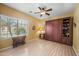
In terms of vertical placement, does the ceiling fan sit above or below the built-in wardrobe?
above

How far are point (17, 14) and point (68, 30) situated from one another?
1.44 m

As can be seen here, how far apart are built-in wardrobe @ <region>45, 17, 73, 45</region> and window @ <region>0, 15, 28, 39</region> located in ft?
2.53

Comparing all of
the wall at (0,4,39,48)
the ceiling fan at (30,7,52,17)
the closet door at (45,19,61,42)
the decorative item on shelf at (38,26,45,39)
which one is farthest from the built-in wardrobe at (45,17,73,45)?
the wall at (0,4,39,48)

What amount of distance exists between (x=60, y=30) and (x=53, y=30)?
23 centimetres

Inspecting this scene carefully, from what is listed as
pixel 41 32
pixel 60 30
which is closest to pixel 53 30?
pixel 60 30

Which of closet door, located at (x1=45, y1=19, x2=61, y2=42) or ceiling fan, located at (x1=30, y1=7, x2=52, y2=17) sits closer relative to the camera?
ceiling fan, located at (x1=30, y1=7, x2=52, y2=17)

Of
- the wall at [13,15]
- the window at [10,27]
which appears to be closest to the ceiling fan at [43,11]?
the wall at [13,15]

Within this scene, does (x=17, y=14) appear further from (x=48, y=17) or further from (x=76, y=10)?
(x=76, y=10)

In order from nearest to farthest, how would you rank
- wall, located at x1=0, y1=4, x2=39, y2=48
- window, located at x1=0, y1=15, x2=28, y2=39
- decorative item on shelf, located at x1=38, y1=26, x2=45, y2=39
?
window, located at x1=0, y1=15, x2=28, y2=39
wall, located at x1=0, y1=4, x2=39, y2=48
decorative item on shelf, located at x1=38, y1=26, x2=45, y2=39

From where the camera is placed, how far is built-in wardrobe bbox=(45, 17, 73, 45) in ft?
8.21

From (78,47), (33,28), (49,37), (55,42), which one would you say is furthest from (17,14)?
(78,47)

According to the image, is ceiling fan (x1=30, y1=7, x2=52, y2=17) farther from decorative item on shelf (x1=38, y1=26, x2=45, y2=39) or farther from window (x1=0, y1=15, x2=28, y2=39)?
window (x1=0, y1=15, x2=28, y2=39)

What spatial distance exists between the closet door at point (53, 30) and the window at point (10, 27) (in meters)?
0.78

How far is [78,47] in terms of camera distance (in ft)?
7.39
